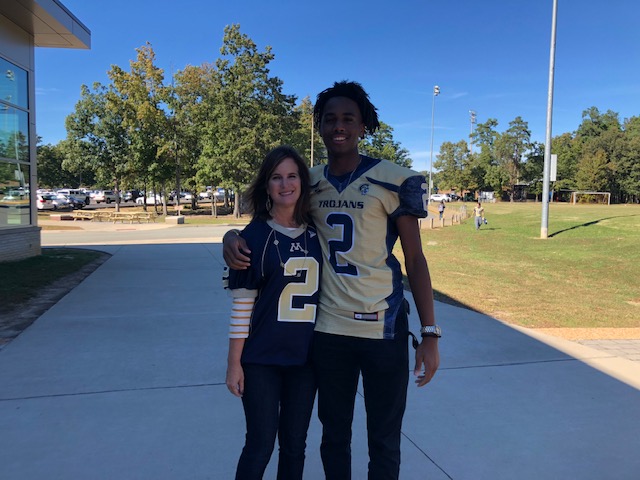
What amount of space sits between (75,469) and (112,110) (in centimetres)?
3324

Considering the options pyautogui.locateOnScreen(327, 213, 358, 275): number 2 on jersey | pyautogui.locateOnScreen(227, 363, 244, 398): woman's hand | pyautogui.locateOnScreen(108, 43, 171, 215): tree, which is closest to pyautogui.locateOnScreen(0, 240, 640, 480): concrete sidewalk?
pyautogui.locateOnScreen(227, 363, 244, 398): woman's hand

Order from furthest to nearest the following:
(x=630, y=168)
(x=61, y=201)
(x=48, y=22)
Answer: (x=630, y=168), (x=61, y=201), (x=48, y=22)

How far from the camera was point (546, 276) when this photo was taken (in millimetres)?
9805

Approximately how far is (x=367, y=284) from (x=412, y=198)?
→ 390 mm

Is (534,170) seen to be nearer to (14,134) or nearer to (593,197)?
(593,197)

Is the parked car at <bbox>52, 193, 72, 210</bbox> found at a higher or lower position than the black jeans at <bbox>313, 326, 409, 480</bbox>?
higher

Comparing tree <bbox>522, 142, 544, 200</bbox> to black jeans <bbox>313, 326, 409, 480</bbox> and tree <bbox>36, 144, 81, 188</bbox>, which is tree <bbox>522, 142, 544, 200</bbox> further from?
black jeans <bbox>313, 326, 409, 480</bbox>

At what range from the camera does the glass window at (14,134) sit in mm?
10047

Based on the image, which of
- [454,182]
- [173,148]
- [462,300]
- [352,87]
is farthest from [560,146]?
[352,87]

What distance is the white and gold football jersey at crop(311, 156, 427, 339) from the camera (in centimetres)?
190

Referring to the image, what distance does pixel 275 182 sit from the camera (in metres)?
1.98

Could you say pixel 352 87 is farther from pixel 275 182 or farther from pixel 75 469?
pixel 75 469

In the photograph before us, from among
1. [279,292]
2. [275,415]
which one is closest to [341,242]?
[279,292]

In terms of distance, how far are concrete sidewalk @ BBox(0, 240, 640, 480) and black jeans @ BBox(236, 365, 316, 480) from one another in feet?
2.38
